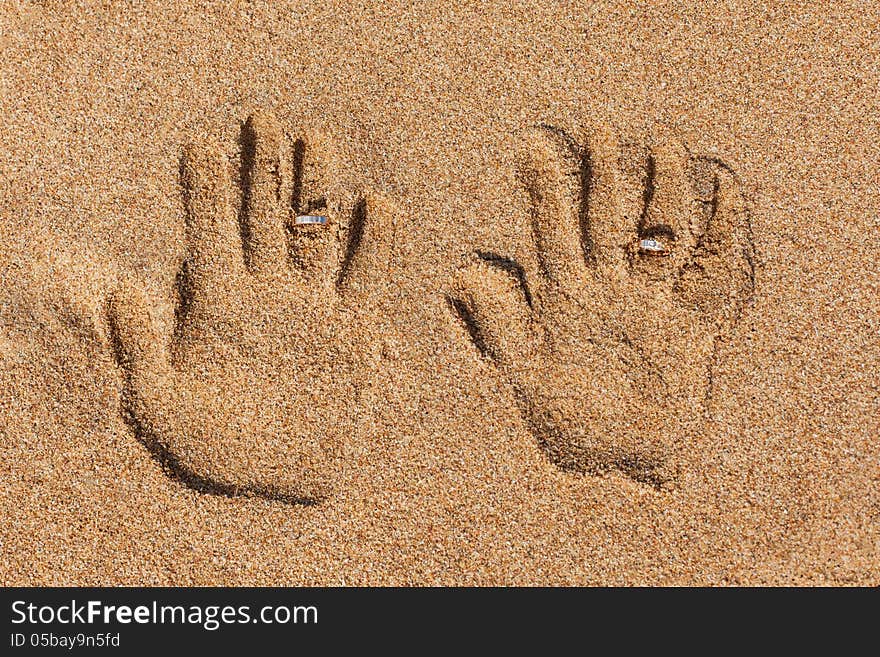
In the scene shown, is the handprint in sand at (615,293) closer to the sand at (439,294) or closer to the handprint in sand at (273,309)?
the sand at (439,294)

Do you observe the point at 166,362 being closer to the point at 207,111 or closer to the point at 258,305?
the point at 258,305

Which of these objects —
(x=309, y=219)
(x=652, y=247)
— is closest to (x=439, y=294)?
(x=309, y=219)

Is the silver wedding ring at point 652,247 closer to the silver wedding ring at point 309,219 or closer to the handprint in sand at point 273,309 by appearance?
the handprint in sand at point 273,309

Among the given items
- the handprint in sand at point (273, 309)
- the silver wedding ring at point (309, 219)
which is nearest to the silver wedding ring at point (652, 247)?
the handprint in sand at point (273, 309)

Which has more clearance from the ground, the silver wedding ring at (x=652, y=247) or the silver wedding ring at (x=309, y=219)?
the silver wedding ring at (x=309, y=219)

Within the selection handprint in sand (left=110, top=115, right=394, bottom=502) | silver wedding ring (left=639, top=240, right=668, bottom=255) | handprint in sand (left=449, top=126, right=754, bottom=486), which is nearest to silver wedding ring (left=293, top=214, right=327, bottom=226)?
handprint in sand (left=110, top=115, right=394, bottom=502)

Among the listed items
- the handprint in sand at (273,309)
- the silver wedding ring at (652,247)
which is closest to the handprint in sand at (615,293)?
the silver wedding ring at (652,247)

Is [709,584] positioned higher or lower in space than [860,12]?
lower

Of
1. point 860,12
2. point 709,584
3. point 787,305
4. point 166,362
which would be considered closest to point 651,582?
point 709,584

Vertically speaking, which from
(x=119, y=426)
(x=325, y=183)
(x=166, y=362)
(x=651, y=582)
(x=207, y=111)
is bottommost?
(x=651, y=582)

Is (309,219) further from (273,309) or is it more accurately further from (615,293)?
(615,293)
